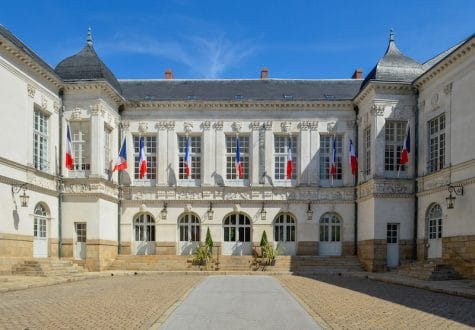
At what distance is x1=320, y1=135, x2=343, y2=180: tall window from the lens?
27172mm

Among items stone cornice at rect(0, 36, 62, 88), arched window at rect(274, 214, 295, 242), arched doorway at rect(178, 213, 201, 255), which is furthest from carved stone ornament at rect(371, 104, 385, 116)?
stone cornice at rect(0, 36, 62, 88)

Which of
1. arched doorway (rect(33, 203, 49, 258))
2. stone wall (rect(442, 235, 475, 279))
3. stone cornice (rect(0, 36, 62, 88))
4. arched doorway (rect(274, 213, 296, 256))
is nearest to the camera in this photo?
stone wall (rect(442, 235, 475, 279))

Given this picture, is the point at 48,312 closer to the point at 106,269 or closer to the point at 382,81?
the point at 106,269

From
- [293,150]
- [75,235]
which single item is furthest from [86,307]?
[293,150]

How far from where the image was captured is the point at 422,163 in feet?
74.1

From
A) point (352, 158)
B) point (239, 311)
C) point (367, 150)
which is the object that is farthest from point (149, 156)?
point (239, 311)

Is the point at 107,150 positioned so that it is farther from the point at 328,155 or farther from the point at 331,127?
the point at 331,127

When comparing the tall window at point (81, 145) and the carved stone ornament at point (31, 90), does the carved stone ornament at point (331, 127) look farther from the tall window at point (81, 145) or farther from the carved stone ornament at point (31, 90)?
the carved stone ornament at point (31, 90)

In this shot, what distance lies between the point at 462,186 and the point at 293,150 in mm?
10042

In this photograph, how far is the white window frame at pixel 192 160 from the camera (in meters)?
27.3

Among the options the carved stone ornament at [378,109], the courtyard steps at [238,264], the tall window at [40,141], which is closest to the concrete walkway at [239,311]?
the courtyard steps at [238,264]

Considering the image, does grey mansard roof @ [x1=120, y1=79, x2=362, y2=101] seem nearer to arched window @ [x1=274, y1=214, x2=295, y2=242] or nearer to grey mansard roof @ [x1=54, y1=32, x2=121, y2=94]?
grey mansard roof @ [x1=54, y1=32, x2=121, y2=94]

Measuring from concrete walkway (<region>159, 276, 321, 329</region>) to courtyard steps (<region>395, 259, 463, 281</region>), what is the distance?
651 cm

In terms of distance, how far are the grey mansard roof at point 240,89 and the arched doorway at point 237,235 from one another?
20.5 ft
